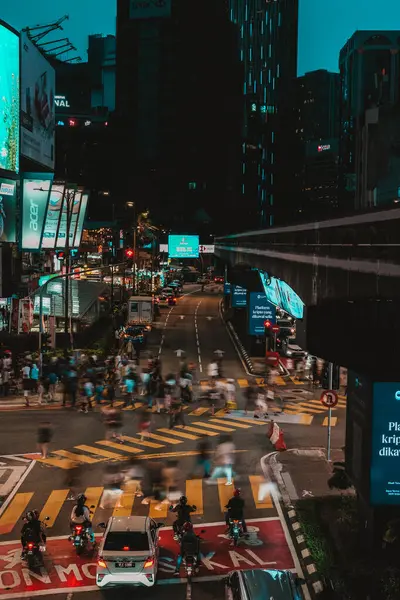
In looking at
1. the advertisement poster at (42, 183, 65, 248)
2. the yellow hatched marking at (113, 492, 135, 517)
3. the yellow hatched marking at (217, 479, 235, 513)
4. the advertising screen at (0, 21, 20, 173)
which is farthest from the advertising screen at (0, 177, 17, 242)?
the yellow hatched marking at (113, 492, 135, 517)

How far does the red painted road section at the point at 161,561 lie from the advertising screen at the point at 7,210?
30733mm

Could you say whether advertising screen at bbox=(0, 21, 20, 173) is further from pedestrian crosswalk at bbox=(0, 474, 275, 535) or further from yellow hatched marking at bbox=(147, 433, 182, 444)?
pedestrian crosswalk at bbox=(0, 474, 275, 535)

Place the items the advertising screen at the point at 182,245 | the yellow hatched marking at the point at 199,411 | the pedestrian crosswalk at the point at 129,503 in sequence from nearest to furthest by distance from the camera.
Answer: the pedestrian crosswalk at the point at 129,503 → the yellow hatched marking at the point at 199,411 → the advertising screen at the point at 182,245

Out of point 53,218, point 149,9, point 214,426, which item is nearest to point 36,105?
point 53,218

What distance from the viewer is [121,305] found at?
7056 centimetres

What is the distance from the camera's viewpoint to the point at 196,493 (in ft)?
64.2

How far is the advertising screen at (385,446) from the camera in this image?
483 inches

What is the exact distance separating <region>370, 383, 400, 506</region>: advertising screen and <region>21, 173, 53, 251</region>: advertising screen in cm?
3848

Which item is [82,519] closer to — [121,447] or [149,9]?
[121,447]

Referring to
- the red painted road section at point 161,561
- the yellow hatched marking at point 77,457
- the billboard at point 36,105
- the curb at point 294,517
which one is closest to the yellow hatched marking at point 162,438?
the yellow hatched marking at point 77,457

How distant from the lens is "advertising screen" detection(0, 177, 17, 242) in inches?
1712

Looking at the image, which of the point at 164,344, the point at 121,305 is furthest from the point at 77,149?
the point at 164,344

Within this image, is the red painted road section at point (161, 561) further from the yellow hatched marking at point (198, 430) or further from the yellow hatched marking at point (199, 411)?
the yellow hatched marking at point (199, 411)

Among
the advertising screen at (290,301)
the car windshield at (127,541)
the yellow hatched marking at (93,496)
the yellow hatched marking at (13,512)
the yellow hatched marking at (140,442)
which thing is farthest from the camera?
the yellow hatched marking at (140,442)
